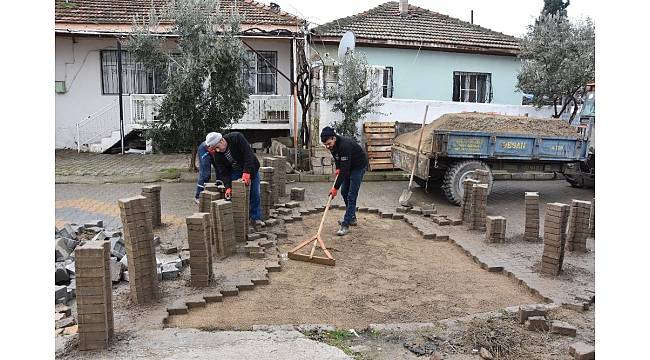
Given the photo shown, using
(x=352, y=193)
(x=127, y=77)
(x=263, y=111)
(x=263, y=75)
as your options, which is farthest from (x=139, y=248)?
(x=127, y=77)

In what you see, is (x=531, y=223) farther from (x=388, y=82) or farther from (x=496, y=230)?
(x=388, y=82)

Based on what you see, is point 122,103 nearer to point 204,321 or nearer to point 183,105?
point 183,105

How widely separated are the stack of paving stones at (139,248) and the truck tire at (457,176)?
255 inches

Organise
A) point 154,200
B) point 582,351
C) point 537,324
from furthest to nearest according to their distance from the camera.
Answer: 1. point 154,200
2. point 537,324
3. point 582,351

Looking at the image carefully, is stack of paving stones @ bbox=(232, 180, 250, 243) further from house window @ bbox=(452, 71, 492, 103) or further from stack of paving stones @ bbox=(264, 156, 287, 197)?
house window @ bbox=(452, 71, 492, 103)

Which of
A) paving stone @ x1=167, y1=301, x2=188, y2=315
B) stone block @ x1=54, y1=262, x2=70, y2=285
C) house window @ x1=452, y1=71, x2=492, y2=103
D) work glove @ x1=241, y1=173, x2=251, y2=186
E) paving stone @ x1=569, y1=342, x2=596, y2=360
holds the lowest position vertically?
paving stone @ x1=569, y1=342, x2=596, y2=360

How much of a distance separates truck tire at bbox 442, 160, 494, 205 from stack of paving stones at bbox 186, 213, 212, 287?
576 cm

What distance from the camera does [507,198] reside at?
450 inches

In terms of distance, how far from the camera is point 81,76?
Result: 16.5 meters

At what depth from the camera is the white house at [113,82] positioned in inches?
637

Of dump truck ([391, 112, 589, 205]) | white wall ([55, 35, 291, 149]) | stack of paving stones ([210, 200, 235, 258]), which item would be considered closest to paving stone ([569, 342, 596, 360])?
stack of paving stones ([210, 200, 235, 258])

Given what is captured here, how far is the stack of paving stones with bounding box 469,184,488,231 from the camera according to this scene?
8562 millimetres

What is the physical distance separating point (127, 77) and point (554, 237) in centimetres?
1398

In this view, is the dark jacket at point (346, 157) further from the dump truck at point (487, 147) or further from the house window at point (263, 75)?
the house window at point (263, 75)
